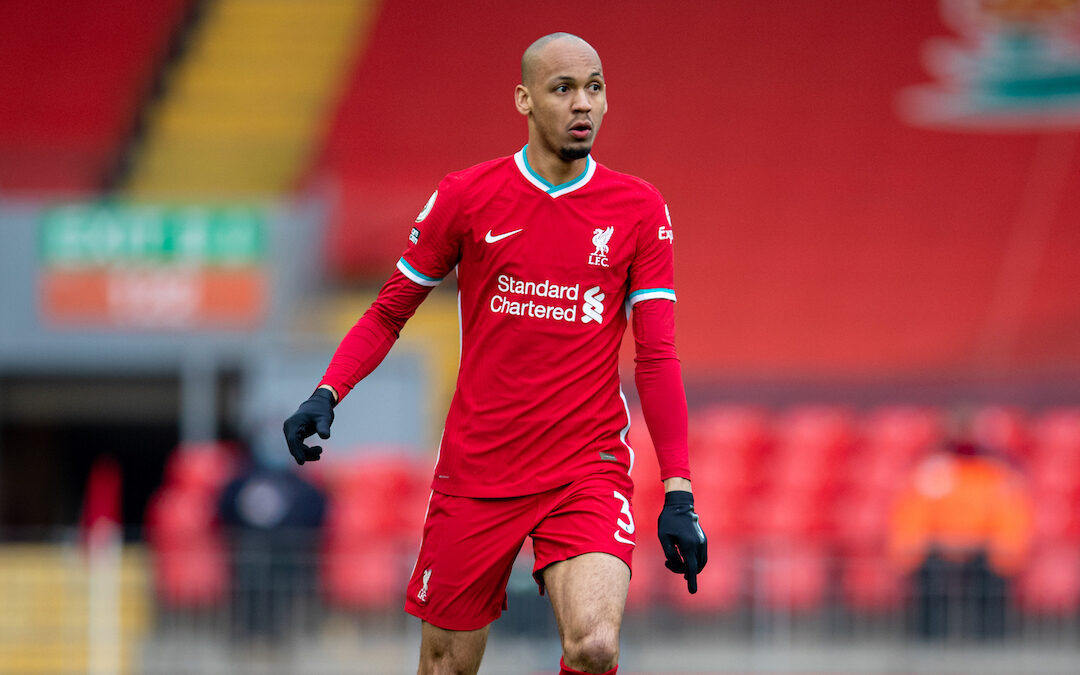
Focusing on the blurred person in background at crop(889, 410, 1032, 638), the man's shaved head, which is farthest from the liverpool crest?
the blurred person in background at crop(889, 410, 1032, 638)

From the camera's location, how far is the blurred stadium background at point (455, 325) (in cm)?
1025

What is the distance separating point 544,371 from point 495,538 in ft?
1.48

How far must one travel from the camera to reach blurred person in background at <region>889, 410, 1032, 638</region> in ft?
32.4

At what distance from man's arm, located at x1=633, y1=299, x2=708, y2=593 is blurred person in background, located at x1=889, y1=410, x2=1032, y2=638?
5.95 m

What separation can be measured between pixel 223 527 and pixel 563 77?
687 cm

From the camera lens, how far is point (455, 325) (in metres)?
13.9

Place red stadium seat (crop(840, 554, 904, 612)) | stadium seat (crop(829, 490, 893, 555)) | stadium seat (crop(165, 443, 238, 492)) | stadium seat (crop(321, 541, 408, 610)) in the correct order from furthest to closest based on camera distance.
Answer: stadium seat (crop(165, 443, 238, 492)) < stadium seat (crop(829, 490, 893, 555)) < stadium seat (crop(321, 541, 408, 610)) < red stadium seat (crop(840, 554, 904, 612))

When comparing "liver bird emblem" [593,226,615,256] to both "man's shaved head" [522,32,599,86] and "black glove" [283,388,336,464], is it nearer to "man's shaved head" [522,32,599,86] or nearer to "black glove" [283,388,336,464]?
"man's shaved head" [522,32,599,86]

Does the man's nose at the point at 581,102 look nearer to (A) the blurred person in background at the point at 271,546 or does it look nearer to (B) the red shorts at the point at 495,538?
(B) the red shorts at the point at 495,538

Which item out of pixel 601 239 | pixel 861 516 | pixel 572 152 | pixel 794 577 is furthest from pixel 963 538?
pixel 572 152

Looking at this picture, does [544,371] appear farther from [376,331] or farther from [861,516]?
[861,516]

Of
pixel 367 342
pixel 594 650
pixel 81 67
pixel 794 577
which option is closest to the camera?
pixel 594 650

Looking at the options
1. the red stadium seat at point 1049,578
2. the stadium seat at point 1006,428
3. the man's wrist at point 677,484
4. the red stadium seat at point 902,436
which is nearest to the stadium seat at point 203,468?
the red stadium seat at point 902,436

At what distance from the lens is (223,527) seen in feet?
34.8
